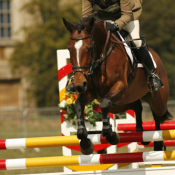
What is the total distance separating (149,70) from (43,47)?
1388cm

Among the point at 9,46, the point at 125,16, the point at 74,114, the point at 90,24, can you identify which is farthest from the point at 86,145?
the point at 9,46

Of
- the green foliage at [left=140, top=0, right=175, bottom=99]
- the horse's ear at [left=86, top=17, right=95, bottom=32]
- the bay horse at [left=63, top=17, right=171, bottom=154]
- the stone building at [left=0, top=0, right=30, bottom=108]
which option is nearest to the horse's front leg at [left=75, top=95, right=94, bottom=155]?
the bay horse at [left=63, top=17, right=171, bottom=154]

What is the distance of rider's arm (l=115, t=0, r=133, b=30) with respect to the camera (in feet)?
16.0

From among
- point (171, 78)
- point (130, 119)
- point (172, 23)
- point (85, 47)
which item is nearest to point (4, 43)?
point (172, 23)

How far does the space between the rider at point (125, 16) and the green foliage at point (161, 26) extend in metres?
12.9

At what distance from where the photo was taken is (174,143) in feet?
Result: 18.1

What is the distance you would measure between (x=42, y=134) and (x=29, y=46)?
7.90 meters

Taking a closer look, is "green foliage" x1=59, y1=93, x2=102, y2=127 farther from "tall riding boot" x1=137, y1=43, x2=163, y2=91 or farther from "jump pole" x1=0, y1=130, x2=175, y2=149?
"jump pole" x1=0, y1=130, x2=175, y2=149

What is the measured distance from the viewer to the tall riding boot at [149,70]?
5148 millimetres

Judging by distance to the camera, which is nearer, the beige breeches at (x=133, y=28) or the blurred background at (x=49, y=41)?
the beige breeches at (x=133, y=28)

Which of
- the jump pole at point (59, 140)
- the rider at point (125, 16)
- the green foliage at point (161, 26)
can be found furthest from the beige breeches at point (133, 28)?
the green foliage at point (161, 26)

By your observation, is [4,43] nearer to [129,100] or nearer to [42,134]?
[42,134]

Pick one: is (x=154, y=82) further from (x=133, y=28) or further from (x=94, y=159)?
(x=94, y=159)

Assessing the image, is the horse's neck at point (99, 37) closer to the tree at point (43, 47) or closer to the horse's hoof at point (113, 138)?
the horse's hoof at point (113, 138)
